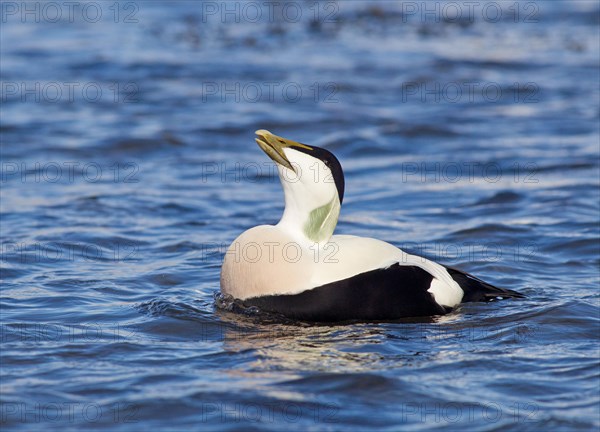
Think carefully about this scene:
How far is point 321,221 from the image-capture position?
6199mm

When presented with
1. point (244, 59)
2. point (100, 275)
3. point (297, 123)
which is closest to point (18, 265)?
point (100, 275)

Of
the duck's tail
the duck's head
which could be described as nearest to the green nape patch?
the duck's head

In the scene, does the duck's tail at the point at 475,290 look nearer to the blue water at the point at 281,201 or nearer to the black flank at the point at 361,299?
the blue water at the point at 281,201

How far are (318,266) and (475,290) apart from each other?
109 cm

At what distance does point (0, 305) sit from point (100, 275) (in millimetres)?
913

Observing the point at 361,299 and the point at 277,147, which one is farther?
the point at 277,147

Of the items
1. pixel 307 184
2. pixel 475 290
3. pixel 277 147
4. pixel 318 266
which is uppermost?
pixel 277 147

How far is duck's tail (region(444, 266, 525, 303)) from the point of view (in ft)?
21.4

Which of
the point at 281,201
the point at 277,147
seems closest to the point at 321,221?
the point at 277,147

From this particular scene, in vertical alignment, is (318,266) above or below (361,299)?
above

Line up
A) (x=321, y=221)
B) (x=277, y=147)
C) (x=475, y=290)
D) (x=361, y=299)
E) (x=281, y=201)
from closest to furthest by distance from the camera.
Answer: (x=361, y=299)
(x=277, y=147)
(x=321, y=221)
(x=475, y=290)
(x=281, y=201)

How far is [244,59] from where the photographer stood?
1544cm

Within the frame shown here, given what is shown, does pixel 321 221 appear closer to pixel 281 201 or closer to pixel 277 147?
pixel 277 147

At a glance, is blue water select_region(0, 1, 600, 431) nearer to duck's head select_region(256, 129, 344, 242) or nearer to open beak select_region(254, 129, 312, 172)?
duck's head select_region(256, 129, 344, 242)
